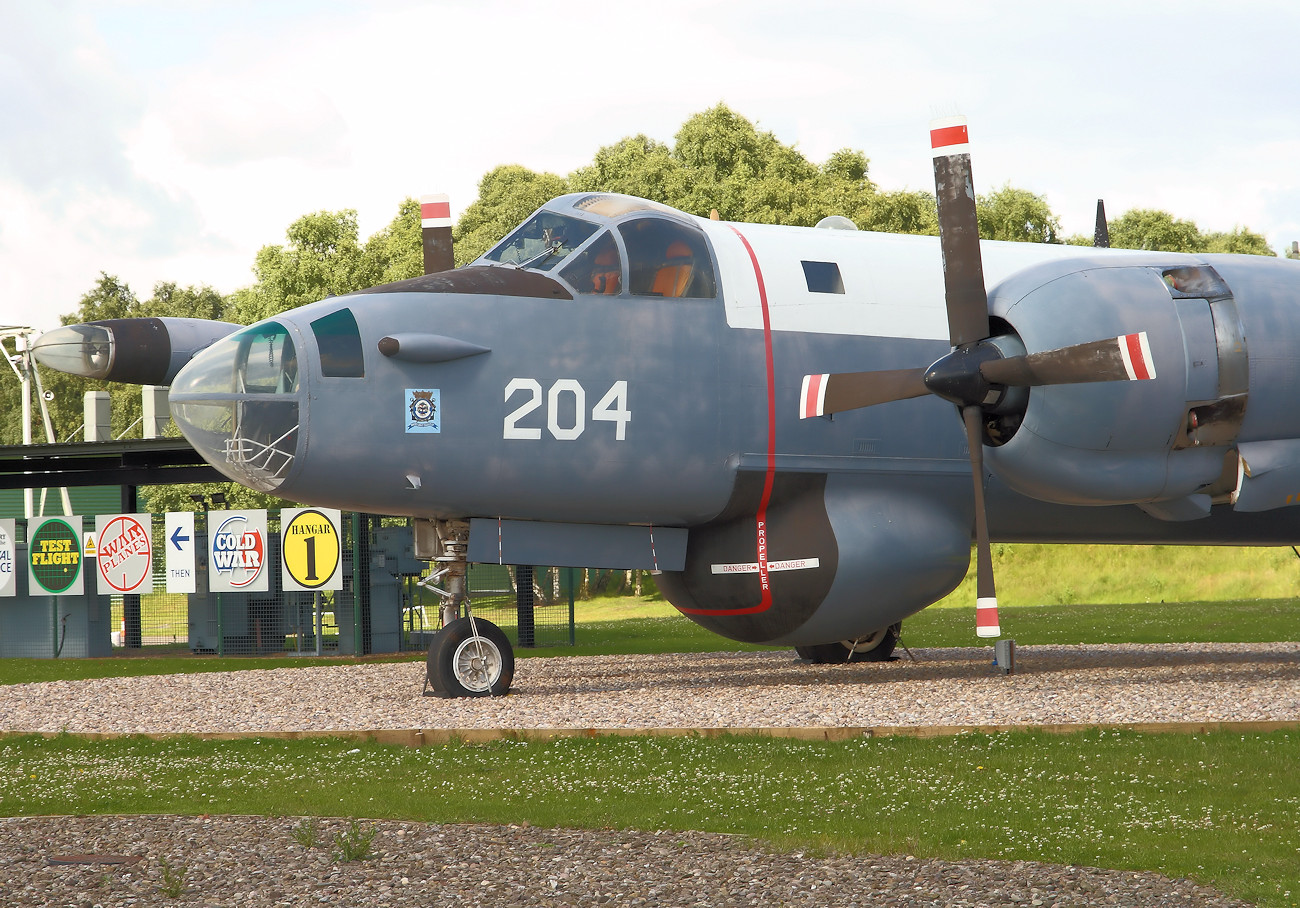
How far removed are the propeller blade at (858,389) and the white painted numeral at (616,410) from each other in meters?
1.83

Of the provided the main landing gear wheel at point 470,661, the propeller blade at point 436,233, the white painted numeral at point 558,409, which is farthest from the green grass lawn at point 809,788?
the propeller blade at point 436,233

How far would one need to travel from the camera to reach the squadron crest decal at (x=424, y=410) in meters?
12.3

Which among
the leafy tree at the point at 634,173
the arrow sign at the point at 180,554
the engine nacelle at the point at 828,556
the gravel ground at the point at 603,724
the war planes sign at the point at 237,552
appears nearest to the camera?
the gravel ground at the point at 603,724

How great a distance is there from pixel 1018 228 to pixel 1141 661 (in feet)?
116

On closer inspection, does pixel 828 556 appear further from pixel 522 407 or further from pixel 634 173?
pixel 634 173

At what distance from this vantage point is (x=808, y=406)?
12.9 meters

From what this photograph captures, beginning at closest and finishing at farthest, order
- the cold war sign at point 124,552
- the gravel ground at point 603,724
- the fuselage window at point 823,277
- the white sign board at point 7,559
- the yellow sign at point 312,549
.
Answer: the gravel ground at point 603,724 → the fuselage window at point 823,277 → the yellow sign at point 312,549 → the cold war sign at point 124,552 → the white sign board at point 7,559

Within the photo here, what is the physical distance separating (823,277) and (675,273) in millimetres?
1741

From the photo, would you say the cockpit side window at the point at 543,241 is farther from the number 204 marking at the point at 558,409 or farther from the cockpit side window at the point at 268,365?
the cockpit side window at the point at 268,365

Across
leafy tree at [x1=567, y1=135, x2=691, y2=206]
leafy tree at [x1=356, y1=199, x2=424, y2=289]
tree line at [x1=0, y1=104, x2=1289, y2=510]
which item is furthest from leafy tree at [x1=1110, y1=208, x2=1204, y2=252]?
leafy tree at [x1=356, y1=199, x2=424, y2=289]

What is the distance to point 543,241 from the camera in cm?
1362

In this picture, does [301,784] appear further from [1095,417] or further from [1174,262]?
[1174,262]

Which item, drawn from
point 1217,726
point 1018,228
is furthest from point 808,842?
point 1018,228

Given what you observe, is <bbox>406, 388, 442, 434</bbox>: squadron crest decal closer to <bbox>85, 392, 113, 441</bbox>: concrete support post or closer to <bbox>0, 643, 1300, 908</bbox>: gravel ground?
<bbox>0, 643, 1300, 908</bbox>: gravel ground
